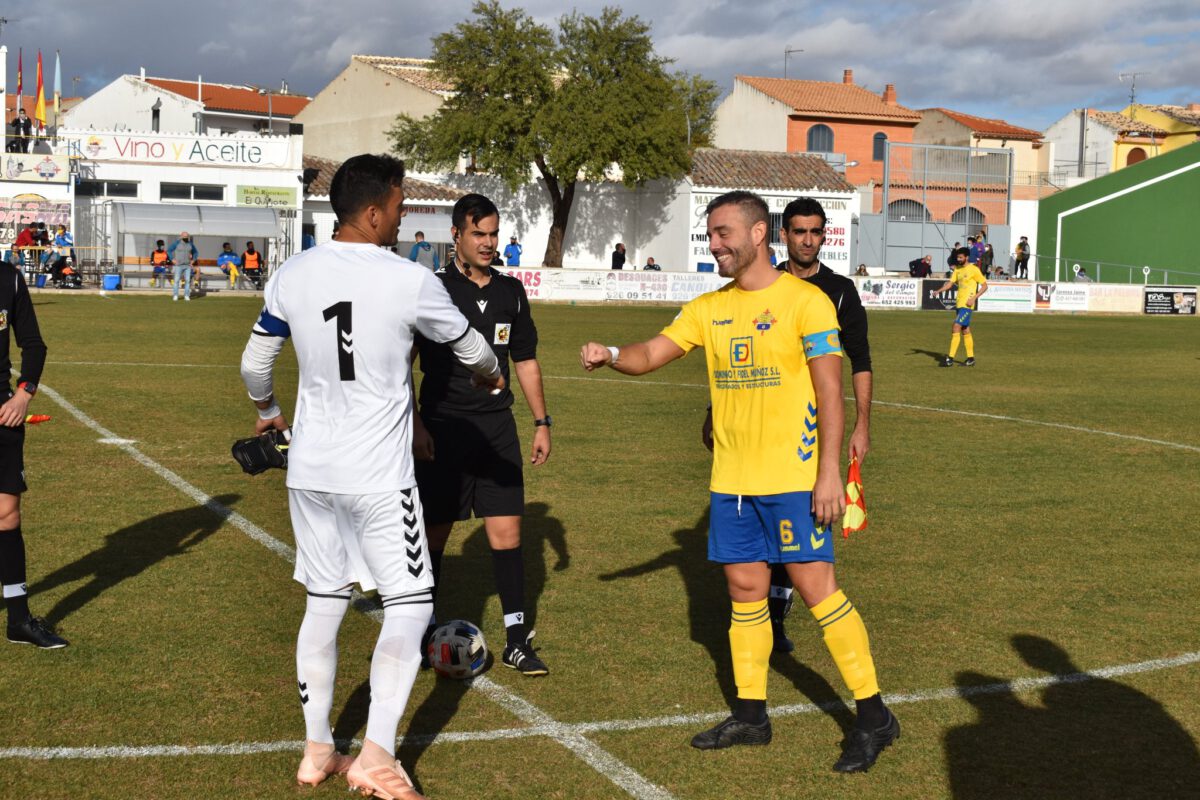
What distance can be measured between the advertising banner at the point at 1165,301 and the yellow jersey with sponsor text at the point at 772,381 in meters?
45.5

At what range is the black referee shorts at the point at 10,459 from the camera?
20.5 feet

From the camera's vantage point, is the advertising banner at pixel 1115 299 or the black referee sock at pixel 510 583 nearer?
the black referee sock at pixel 510 583

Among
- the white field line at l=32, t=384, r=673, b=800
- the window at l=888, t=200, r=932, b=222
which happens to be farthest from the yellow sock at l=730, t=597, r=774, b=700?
the window at l=888, t=200, r=932, b=222

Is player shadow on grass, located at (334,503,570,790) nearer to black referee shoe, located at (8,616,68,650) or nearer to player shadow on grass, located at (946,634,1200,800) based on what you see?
black referee shoe, located at (8,616,68,650)

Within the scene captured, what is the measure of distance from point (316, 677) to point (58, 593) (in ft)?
11.0

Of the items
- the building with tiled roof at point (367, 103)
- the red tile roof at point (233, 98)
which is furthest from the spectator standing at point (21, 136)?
the red tile roof at point (233, 98)

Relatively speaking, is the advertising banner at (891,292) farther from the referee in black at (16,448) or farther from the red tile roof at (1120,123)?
the red tile roof at (1120,123)

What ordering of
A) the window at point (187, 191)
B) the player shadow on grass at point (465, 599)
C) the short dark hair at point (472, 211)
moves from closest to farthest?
the player shadow on grass at point (465, 599), the short dark hair at point (472, 211), the window at point (187, 191)

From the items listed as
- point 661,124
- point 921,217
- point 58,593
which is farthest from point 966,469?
point 921,217

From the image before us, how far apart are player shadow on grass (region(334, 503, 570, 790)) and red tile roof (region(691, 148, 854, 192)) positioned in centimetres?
5375

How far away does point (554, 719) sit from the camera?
5.48 meters

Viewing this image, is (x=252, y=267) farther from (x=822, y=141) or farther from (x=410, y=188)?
(x=822, y=141)

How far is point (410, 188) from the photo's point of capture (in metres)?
57.6

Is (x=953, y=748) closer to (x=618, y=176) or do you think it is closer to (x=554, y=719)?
(x=554, y=719)
